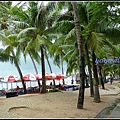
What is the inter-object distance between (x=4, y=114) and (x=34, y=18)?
9408 millimetres

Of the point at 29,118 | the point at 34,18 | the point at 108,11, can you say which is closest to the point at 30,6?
the point at 34,18

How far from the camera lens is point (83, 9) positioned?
13672 millimetres

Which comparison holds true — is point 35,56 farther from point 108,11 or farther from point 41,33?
point 108,11

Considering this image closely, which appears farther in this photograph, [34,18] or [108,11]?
[34,18]

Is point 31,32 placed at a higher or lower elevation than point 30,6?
lower

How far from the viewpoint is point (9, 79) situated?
974 inches

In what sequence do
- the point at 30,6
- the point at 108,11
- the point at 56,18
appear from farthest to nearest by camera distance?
the point at 30,6
the point at 56,18
the point at 108,11

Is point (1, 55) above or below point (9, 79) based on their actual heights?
above

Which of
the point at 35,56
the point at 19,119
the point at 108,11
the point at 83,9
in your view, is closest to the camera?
the point at 19,119

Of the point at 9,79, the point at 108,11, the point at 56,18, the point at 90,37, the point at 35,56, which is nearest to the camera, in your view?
the point at 108,11

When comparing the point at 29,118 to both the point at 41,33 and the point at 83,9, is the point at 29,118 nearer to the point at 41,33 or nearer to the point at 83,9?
the point at 83,9

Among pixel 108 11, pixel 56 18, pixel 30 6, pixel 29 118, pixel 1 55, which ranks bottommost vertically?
pixel 29 118

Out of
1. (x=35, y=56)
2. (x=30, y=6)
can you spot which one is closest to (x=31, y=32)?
(x=30, y=6)

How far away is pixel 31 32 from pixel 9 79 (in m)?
10.6
